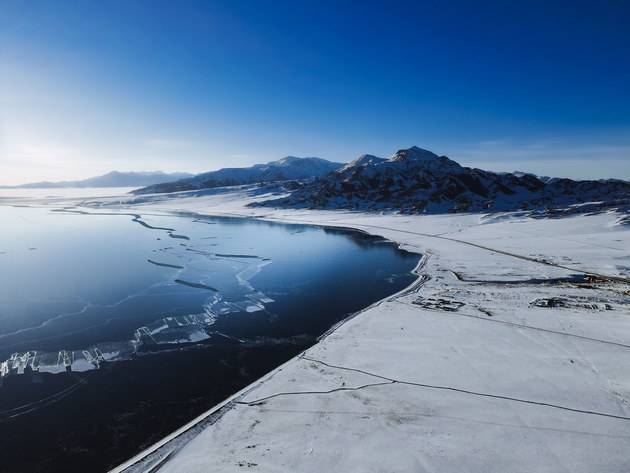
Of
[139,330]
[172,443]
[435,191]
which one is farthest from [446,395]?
[435,191]

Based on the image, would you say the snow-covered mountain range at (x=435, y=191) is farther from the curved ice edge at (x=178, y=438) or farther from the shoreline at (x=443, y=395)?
the curved ice edge at (x=178, y=438)

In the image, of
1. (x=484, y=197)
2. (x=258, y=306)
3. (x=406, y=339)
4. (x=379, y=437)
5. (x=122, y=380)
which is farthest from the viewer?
(x=484, y=197)

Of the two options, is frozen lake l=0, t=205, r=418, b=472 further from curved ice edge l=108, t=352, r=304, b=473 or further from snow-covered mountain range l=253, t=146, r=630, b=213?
snow-covered mountain range l=253, t=146, r=630, b=213

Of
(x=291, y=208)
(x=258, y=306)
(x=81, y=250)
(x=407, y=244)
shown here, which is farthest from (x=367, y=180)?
(x=258, y=306)

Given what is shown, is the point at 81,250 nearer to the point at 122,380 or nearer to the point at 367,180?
the point at 122,380

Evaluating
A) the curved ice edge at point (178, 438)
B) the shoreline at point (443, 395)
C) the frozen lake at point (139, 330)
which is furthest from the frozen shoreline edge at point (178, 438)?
the frozen lake at point (139, 330)
